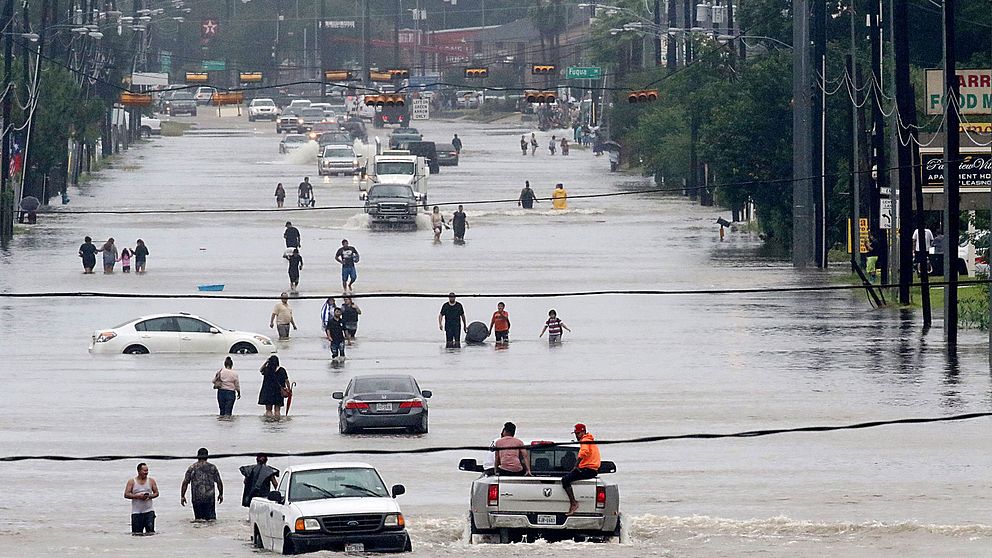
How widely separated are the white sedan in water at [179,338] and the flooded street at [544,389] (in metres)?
0.48

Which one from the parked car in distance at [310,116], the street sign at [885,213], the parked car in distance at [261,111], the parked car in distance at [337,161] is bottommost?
the street sign at [885,213]

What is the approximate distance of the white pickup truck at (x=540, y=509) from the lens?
73.2ft

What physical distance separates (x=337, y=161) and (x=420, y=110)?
62662mm

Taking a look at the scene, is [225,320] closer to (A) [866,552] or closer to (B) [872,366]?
Result: (B) [872,366]

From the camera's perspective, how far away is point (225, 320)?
159 ft

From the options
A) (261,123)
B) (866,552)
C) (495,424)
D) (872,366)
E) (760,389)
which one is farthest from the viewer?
(261,123)

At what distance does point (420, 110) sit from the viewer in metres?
166

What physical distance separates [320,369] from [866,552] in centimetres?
2007

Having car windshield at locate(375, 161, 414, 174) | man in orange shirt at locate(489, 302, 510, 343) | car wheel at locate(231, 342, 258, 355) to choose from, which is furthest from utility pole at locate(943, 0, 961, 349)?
car windshield at locate(375, 161, 414, 174)

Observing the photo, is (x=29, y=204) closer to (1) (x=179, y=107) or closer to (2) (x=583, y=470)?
(2) (x=583, y=470)

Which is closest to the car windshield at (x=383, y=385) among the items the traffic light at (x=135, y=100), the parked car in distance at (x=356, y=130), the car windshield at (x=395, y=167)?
the car windshield at (x=395, y=167)

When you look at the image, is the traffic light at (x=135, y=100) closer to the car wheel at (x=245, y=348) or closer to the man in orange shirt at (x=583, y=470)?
the car wheel at (x=245, y=348)

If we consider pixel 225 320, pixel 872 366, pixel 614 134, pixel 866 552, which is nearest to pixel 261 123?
Result: pixel 614 134

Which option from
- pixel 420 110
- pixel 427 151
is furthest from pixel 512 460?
pixel 420 110
